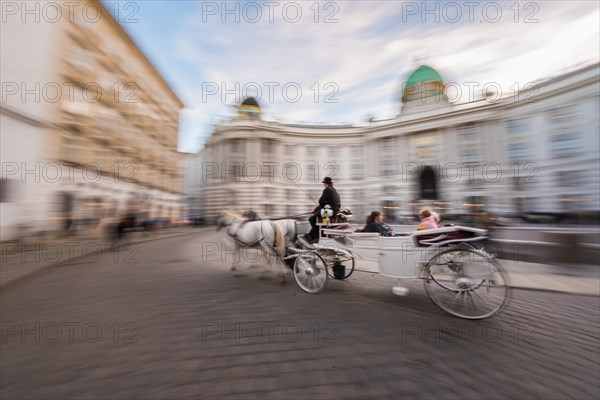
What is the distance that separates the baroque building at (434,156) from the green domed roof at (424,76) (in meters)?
0.18

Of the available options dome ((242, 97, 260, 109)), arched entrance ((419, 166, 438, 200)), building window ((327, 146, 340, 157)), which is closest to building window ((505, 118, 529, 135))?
arched entrance ((419, 166, 438, 200))

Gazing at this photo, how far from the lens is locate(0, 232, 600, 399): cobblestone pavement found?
6.40 feet

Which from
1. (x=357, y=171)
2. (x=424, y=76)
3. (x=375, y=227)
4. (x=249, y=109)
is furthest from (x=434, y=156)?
(x=375, y=227)

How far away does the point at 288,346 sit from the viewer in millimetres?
2592

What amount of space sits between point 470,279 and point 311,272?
2320 millimetres

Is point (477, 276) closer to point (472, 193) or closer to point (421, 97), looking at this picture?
point (472, 193)

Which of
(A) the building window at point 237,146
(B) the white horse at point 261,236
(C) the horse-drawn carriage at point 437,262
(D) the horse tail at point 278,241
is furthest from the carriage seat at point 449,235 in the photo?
(A) the building window at point 237,146

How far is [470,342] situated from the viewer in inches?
105

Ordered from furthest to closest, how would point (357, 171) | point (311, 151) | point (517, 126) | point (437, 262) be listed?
point (311, 151) → point (357, 171) → point (517, 126) → point (437, 262)

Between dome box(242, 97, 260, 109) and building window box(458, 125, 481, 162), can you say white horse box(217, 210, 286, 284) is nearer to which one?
building window box(458, 125, 481, 162)

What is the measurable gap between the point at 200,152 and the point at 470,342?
213 ft

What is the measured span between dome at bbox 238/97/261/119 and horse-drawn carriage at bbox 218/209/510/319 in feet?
156

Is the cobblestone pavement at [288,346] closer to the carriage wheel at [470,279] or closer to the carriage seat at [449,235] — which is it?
the carriage wheel at [470,279]

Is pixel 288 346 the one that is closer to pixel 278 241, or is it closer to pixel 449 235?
pixel 449 235
